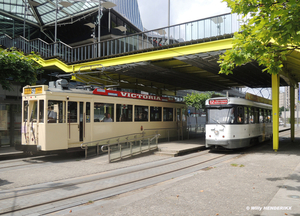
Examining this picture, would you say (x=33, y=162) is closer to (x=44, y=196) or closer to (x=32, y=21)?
(x=44, y=196)

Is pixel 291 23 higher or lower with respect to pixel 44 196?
higher

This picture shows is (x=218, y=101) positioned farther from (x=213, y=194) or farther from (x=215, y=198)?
(x=215, y=198)

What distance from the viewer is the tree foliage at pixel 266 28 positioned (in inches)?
213

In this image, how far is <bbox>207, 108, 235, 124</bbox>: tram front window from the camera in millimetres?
13450

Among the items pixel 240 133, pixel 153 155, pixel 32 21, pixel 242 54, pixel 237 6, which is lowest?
pixel 153 155

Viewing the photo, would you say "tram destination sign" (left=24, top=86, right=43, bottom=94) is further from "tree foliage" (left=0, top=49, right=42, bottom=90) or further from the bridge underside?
the bridge underside

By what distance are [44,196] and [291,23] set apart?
6732 mm

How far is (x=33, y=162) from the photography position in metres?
11.0

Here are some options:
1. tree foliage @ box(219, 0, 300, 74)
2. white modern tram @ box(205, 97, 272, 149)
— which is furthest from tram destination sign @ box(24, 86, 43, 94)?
white modern tram @ box(205, 97, 272, 149)

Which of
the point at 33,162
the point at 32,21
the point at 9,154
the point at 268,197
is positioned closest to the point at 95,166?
the point at 33,162

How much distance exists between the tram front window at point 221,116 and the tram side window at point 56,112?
7.52 meters

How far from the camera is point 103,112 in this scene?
13602 mm

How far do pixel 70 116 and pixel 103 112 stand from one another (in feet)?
7.07

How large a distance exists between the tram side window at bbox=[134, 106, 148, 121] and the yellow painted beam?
2.95 m
